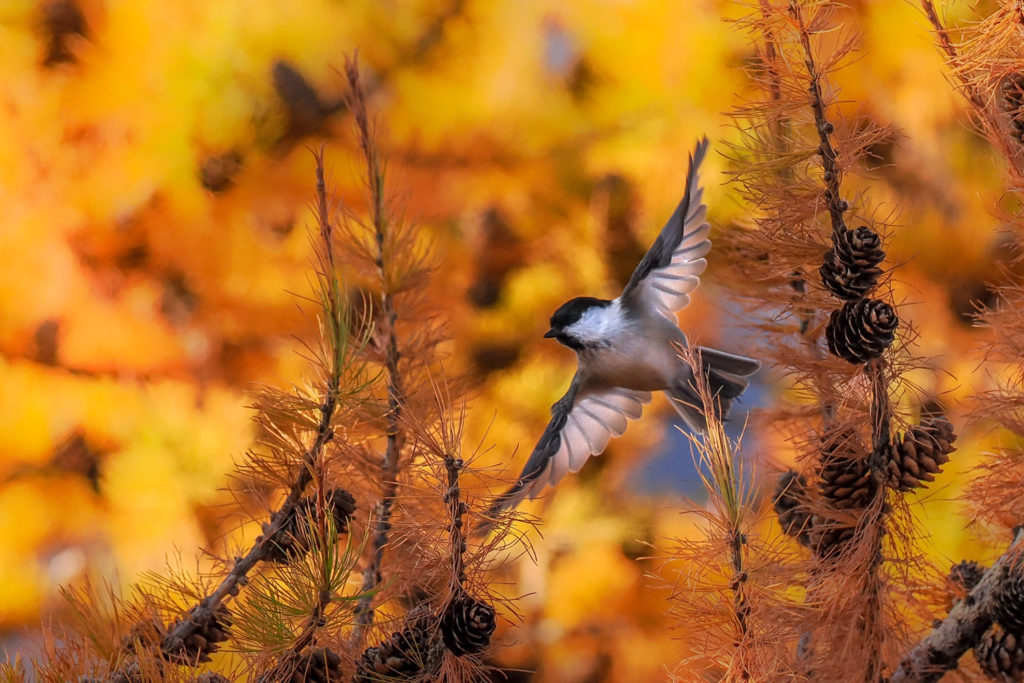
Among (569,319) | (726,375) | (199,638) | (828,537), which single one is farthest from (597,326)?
(199,638)

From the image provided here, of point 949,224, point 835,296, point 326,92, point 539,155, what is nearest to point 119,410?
point 326,92

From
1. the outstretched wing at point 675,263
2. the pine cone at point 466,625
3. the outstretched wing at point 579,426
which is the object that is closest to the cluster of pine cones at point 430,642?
the pine cone at point 466,625

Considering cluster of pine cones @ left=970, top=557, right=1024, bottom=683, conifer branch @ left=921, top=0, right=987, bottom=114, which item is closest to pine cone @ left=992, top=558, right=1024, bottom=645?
cluster of pine cones @ left=970, top=557, right=1024, bottom=683

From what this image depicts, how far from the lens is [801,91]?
459 mm

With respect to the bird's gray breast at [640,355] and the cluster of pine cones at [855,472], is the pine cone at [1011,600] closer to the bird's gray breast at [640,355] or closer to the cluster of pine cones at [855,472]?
the cluster of pine cones at [855,472]

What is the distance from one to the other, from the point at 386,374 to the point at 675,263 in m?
0.23

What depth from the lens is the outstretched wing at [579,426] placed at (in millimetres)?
592

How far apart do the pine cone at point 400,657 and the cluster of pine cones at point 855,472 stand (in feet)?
0.66

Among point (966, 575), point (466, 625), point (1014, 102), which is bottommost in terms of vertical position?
point (966, 575)

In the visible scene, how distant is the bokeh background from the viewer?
0.76m

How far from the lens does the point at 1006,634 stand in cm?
42

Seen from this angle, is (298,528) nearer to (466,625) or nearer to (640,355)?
(466,625)

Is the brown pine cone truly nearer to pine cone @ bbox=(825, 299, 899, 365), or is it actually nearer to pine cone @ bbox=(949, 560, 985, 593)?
pine cone @ bbox=(825, 299, 899, 365)

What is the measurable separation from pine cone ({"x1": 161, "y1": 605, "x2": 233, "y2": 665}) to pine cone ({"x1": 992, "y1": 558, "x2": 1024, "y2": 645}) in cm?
36
